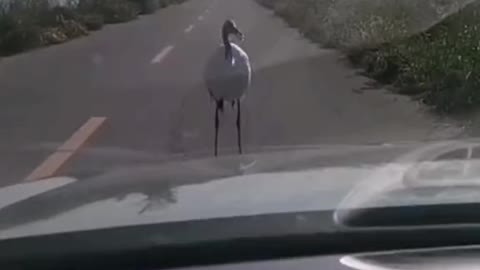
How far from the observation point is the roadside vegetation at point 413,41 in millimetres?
14648

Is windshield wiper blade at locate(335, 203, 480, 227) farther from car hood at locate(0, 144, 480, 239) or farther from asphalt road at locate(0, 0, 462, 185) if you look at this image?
asphalt road at locate(0, 0, 462, 185)

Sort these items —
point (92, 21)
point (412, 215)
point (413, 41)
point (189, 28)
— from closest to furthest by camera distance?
1. point (412, 215)
2. point (413, 41)
3. point (189, 28)
4. point (92, 21)

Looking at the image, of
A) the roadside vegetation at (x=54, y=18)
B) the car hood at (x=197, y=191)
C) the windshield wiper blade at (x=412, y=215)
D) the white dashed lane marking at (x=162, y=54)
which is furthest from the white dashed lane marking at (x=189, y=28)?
the windshield wiper blade at (x=412, y=215)

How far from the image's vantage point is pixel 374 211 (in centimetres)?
272

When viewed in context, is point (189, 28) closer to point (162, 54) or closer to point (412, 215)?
point (162, 54)

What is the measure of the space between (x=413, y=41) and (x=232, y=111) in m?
6.11

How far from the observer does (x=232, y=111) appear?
13.8 meters

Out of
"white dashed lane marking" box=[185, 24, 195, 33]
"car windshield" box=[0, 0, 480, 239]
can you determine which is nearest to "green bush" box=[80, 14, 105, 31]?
"car windshield" box=[0, 0, 480, 239]

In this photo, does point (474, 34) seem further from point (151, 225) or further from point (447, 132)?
point (151, 225)

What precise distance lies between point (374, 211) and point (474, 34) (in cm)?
1525

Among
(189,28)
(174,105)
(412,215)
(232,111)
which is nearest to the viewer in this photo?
(412,215)

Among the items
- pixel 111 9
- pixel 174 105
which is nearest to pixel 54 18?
pixel 111 9

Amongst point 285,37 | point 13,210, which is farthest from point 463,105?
point 285,37

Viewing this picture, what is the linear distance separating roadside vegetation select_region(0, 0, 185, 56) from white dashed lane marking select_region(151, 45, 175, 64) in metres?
3.80
